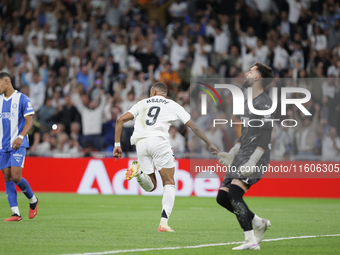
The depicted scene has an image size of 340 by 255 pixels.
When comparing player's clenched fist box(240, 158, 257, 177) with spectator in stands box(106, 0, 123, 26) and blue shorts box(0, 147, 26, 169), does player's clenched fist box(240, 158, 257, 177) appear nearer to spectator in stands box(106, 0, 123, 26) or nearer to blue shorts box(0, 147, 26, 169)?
blue shorts box(0, 147, 26, 169)

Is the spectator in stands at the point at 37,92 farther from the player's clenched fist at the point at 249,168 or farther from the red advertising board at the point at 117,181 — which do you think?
the player's clenched fist at the point at 249,168

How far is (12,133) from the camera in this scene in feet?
32.5

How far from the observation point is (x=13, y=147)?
9.57 meters

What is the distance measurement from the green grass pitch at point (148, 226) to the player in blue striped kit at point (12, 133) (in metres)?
0.62

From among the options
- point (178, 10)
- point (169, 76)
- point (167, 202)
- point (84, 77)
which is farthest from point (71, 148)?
point (167, 202)

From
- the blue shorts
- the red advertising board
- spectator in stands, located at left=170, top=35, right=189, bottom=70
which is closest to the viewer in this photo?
the blue shorts

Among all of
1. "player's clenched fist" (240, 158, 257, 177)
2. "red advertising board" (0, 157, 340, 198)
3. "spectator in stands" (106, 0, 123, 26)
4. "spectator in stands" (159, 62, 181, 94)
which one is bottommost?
"red advertising board" (0, 157, 340, 198)

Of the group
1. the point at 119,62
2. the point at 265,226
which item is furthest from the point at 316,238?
the point at 119,62

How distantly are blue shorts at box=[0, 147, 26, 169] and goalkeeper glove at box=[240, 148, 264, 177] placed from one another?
4.77 meters

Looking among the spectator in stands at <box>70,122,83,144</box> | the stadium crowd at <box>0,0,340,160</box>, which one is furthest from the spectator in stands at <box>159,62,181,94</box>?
the spectator in stands at <box>70,122,83,144</box>

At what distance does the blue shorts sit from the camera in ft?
32.0

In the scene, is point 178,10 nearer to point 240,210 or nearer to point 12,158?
point 12,158

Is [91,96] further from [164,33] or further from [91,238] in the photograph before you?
[91,238]

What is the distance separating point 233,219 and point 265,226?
4.03 metres
